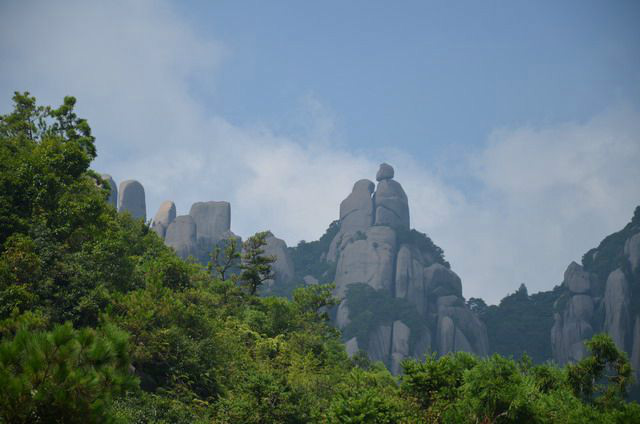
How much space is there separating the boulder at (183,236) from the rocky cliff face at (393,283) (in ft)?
67.3

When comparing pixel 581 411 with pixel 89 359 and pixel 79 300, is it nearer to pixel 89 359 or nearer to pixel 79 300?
pixel 89 359

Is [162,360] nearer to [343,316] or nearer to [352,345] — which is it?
[352,345]

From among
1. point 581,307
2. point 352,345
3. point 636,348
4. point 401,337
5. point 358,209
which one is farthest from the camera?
point 358,209

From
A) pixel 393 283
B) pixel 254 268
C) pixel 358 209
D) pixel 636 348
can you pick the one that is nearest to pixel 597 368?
pixel 254 268

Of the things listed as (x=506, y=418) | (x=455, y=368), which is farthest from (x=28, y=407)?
(x=455, y=368)

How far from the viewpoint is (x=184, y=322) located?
2017 centimetres

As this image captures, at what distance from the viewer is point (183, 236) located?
78.7 metres

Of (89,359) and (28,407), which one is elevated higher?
(89,359)

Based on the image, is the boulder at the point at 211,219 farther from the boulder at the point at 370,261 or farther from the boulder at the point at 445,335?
the boulder at the point at 445,335

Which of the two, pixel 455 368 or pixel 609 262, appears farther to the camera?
pixel 609 262

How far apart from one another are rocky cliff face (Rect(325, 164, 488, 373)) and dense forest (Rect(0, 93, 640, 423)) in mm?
45568

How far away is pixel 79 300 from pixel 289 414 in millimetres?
7897

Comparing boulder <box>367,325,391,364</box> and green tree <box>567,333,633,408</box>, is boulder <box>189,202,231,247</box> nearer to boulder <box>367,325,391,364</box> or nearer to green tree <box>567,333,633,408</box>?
boulder <box>367,325,391,364</box>

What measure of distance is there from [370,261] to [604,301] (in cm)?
2940
